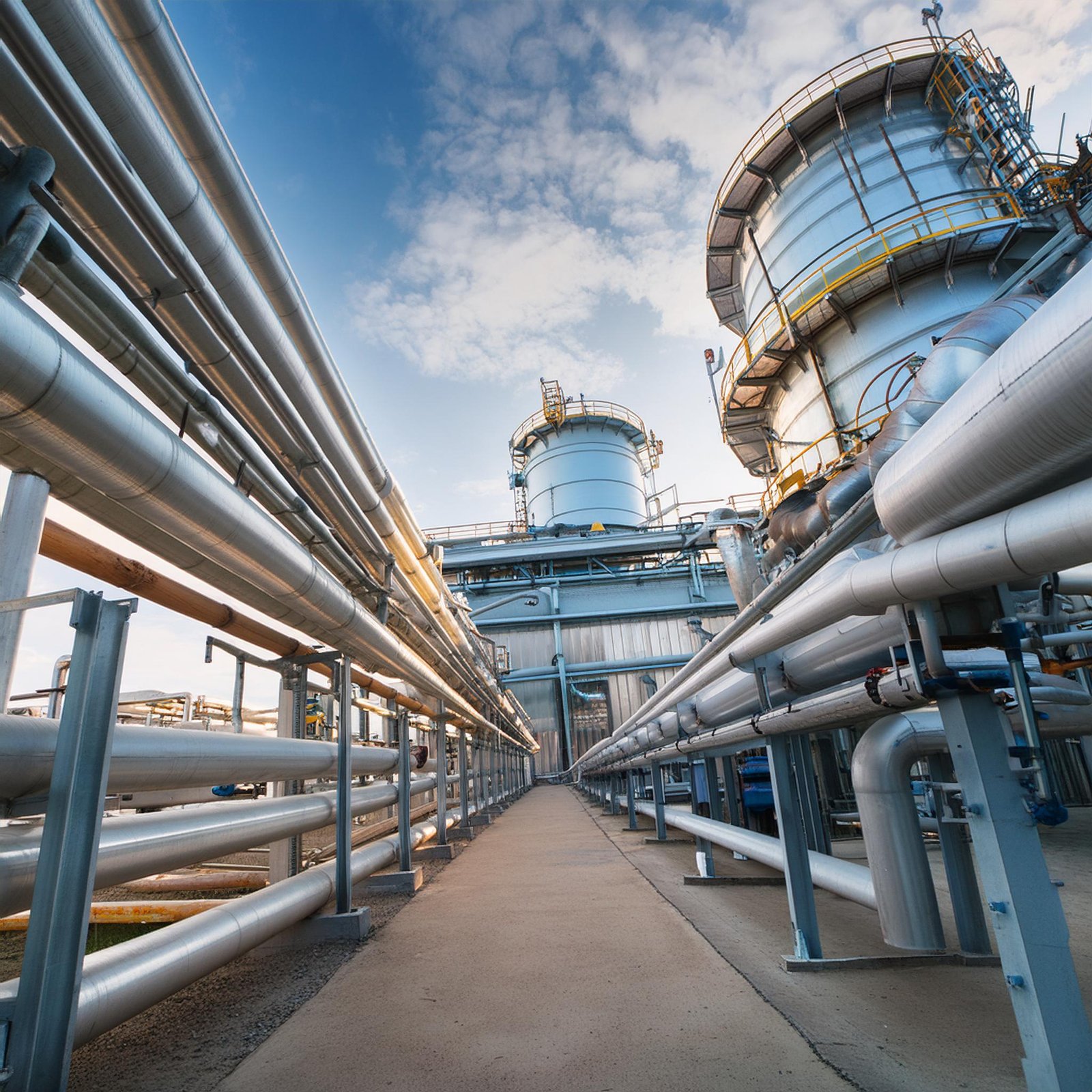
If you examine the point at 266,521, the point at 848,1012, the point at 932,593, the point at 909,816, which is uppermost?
the point at 266,521

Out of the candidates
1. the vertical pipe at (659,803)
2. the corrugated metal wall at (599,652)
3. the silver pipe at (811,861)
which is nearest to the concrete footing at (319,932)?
the silver pipe at (811,861)

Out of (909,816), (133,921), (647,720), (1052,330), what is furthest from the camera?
(647,720)

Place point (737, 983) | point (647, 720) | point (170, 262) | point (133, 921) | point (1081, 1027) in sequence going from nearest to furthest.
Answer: point (1081, 1027), point (170, 262), point (737, 983), point (133, 921), point (647, 720)

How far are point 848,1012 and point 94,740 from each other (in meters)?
2.03

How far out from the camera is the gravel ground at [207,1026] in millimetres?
1485

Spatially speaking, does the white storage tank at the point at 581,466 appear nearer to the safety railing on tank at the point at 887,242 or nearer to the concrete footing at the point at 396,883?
the safety railing on tank at the point at 887,242

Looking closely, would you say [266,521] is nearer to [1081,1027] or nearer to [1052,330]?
[1052,330]

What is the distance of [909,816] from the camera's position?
7.08 feet

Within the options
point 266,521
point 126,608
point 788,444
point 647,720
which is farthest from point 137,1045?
point 788,444

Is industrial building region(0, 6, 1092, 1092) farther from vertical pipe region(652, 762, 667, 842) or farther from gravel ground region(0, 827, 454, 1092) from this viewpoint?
vertical pipe region(652, 762, 667, 842)

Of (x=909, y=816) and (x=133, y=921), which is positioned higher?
(x=909, y=816)

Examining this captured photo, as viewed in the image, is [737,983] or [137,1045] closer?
[137,1045]

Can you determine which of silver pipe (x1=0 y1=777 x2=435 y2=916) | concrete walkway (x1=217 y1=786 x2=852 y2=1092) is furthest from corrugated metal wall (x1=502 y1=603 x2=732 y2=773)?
silver pipe (x1=0 y1=777 x2=435 y2=916)

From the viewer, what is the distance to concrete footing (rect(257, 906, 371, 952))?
8.55 ft
